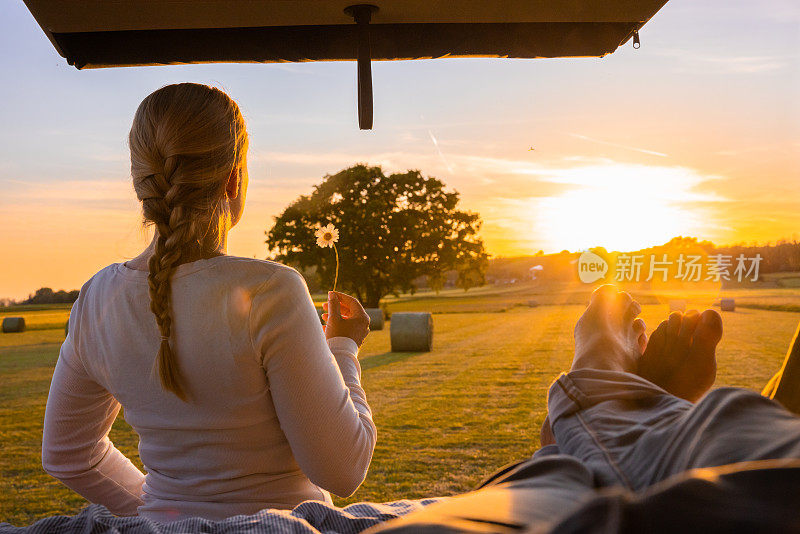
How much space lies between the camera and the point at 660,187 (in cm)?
353

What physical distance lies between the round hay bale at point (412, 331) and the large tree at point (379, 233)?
1016cm

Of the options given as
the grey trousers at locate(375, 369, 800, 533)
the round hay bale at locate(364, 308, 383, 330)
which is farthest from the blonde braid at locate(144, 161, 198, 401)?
the round hay bale at locate(364, 308, 383, 330)

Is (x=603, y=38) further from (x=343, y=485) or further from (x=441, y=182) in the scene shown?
(x=441, y=182)

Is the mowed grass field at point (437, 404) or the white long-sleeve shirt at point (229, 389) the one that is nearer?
the white long-sleeve shirt at point (229, 389)

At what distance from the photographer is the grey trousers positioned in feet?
1.29

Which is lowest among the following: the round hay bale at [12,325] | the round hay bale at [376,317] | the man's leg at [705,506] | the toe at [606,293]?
the round hay bale at [12,325]

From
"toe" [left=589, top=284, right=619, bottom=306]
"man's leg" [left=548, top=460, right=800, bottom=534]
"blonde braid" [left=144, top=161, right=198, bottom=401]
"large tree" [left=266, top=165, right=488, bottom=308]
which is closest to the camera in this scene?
"man's leg" [left=548, top=460, right=800, bottom=534]

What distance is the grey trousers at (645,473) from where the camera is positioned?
394mm

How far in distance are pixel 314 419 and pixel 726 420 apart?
57cm

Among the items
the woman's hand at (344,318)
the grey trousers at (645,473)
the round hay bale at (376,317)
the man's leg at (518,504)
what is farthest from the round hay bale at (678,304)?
the man's leg at (518,504)

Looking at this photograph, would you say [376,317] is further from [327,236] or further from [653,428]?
[653,428]

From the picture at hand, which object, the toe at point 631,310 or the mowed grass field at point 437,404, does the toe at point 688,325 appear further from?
the mowed grass field at point 437,404

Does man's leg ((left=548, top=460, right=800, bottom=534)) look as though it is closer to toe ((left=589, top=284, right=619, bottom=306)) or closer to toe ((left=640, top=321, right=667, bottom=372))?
toe ((left=640, top=321, right=667, bottom=372))

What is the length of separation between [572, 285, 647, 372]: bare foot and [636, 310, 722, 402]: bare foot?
0.12 feet
